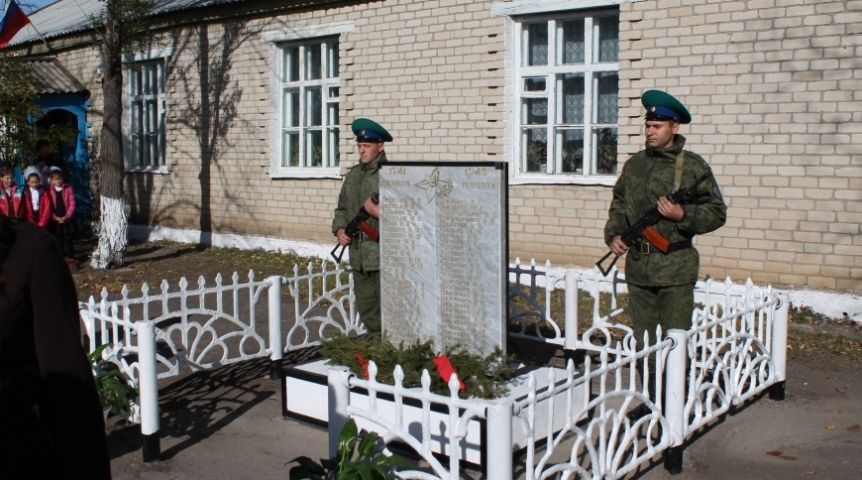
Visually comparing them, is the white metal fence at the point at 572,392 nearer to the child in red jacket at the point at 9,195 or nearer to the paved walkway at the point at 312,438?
the paved walkway at the point at 312,438

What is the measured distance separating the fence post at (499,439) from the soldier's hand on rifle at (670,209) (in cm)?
192

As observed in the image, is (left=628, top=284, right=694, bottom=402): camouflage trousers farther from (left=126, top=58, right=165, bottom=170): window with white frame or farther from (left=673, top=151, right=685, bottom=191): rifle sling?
(left=126, top=58, right=165, bottom=170): window with white frame

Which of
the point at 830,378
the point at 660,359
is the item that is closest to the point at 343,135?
the point at 830,378

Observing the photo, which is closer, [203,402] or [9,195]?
[203,402]

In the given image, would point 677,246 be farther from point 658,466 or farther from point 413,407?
point 413,407

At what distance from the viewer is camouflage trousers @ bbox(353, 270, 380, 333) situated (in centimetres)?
654

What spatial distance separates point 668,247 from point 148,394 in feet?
9.67

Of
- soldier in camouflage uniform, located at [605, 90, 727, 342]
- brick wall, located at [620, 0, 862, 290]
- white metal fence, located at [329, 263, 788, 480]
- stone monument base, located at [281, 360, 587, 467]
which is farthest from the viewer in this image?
brick wall, located at [620, 0, 862, 290]

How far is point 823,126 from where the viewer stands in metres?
8.41

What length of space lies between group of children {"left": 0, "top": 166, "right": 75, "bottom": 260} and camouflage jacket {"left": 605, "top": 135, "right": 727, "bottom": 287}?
8779 mm

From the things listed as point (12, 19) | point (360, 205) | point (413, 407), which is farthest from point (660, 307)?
point (12, 19)

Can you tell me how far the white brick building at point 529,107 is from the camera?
8.50 metres

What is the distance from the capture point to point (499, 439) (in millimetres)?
3705

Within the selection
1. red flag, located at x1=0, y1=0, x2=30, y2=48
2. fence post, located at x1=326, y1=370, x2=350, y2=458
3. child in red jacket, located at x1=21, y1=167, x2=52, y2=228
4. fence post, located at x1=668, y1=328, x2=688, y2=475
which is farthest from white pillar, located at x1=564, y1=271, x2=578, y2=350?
red flag, located at x1=0, y1=0, x2=30, y2=48
